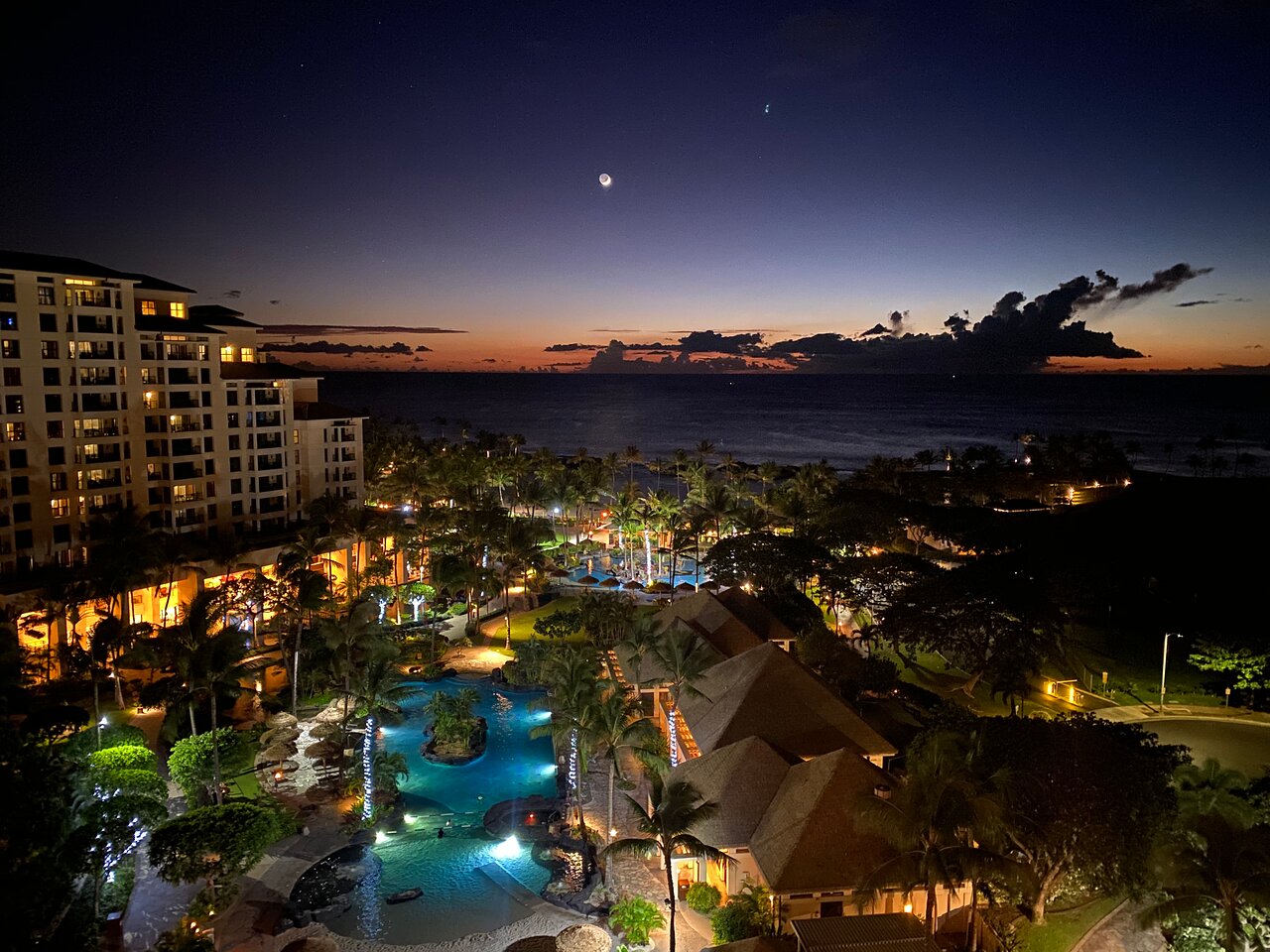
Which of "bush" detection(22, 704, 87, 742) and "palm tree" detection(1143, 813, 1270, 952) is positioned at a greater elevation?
"palm tree" detection(1143, 813, 1270, 952)

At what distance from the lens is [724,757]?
2758 centimetres

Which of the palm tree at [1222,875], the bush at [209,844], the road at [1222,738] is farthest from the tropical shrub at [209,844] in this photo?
the road at [1222,738]

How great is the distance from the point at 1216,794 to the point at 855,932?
1130cm

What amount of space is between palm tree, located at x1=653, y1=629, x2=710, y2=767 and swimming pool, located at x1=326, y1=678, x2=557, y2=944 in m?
5.52

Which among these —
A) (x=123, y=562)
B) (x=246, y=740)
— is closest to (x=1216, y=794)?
(x=246, y=740)

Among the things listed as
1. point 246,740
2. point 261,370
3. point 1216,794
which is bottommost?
point 246,740

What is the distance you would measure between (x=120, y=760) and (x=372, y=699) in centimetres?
828

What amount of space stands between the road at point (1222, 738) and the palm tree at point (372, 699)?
30.3 meters

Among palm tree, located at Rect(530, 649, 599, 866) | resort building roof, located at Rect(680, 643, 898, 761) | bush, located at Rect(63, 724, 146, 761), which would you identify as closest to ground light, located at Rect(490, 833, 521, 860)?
palm tree, located at Rect(530, 649, 599, 866)

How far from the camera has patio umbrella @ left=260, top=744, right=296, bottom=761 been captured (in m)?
34.3

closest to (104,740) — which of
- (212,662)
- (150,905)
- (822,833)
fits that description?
(212,662)

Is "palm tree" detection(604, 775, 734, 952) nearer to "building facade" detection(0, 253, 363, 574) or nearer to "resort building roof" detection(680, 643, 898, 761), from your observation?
"resort building roof" detection(680, 643, 898, 761)

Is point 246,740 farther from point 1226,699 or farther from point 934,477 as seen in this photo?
point 934,477

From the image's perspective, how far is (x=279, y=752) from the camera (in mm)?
34750
